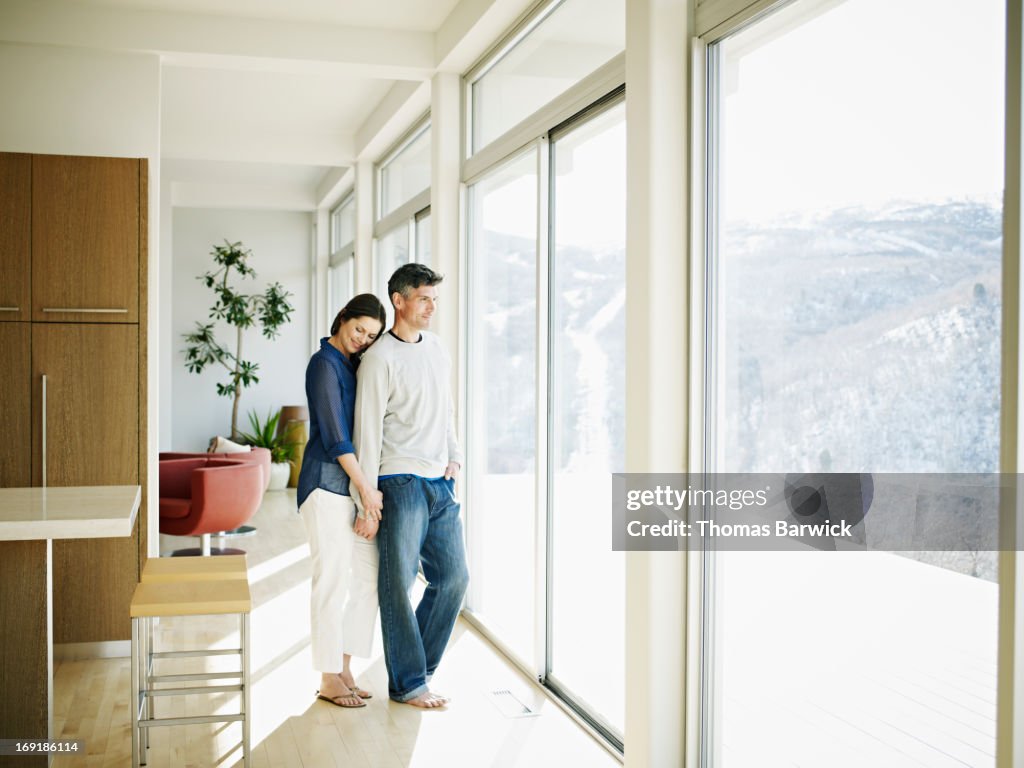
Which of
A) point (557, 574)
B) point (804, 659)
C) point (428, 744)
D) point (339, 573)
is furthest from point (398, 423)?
point (804, 659)

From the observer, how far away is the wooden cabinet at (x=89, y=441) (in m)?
4.27

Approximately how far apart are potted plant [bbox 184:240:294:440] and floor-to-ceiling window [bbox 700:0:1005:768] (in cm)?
826

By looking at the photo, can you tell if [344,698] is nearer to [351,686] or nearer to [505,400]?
[351,686]

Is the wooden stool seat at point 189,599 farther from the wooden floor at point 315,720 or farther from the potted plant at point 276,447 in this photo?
the potted plant at point 276,447

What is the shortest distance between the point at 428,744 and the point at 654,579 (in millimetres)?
1076

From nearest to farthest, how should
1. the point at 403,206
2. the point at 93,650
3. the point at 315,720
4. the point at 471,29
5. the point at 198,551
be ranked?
the point at 315,720 < the point at 93,650 < the point at 471,29 < the point at 403,206 < the point at 198,551

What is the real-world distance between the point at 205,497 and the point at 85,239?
196 centimetres

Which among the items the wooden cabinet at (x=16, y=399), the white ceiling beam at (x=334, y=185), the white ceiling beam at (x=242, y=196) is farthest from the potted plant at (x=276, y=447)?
the wooden cabinet at (x=16, y=399)

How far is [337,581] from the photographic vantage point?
3.65 meters

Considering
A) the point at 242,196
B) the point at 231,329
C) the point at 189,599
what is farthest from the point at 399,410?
the point at 231,329

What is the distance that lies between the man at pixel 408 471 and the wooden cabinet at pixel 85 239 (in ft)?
4.69

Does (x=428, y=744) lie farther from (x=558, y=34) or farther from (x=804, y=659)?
(x=558, y=34)

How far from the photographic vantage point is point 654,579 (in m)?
2.84

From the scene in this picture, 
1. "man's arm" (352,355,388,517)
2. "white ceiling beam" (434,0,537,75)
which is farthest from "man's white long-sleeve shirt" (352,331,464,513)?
"white ceiling beam" (434,0,537,75)
